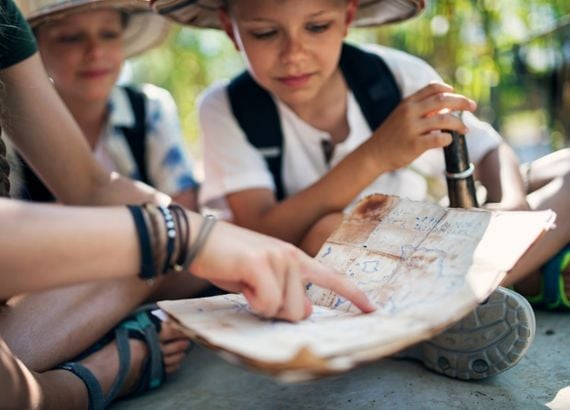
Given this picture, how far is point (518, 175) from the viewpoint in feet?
6.24

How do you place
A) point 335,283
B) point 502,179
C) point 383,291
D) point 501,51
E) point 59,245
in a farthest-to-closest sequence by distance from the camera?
point 501,51 → point 502,179 → point 383,291 → point 335,283 → point 59,245

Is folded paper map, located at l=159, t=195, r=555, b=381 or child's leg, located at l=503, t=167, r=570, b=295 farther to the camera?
child's leg, located at l=503, t=167, r=570, b=295

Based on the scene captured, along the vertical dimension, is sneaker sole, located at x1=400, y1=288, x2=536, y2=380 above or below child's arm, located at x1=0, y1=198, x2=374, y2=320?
below

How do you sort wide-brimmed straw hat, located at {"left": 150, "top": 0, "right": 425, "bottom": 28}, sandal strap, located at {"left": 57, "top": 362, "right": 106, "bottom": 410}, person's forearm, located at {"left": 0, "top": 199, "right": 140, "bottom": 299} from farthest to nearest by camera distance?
wide-brimmed straw hat, located at {"left": 150, "top": 0, "right": 425, "bottom": 28}
sandal strap, located at {"left": 57, "top": 362, "right": 106, "bottom": 410}
person's forearm, located at {"left": 0, "top": 199, "right": 140, "bottom": 299}

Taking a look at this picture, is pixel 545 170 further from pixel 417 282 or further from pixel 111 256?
pixel 111 256

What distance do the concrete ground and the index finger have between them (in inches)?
13.2

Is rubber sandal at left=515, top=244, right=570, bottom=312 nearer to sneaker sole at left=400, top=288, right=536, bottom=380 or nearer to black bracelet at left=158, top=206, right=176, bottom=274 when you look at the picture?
sneaker sole at left=400, top=288, right=536, bottom=380

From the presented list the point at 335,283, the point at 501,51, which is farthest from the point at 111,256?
the point at 501,51

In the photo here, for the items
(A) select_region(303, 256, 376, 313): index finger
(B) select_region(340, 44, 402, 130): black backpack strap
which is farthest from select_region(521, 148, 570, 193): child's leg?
(A) select_region(303, 256, 376, 313): index finger

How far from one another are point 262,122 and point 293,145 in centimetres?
11

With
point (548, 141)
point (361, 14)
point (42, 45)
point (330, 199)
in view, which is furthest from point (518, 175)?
point (548, 141)

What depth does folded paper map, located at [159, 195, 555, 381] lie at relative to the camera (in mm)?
915

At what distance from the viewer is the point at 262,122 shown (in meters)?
2.06

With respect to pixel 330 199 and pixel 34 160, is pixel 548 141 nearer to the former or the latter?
pixel 330 199
